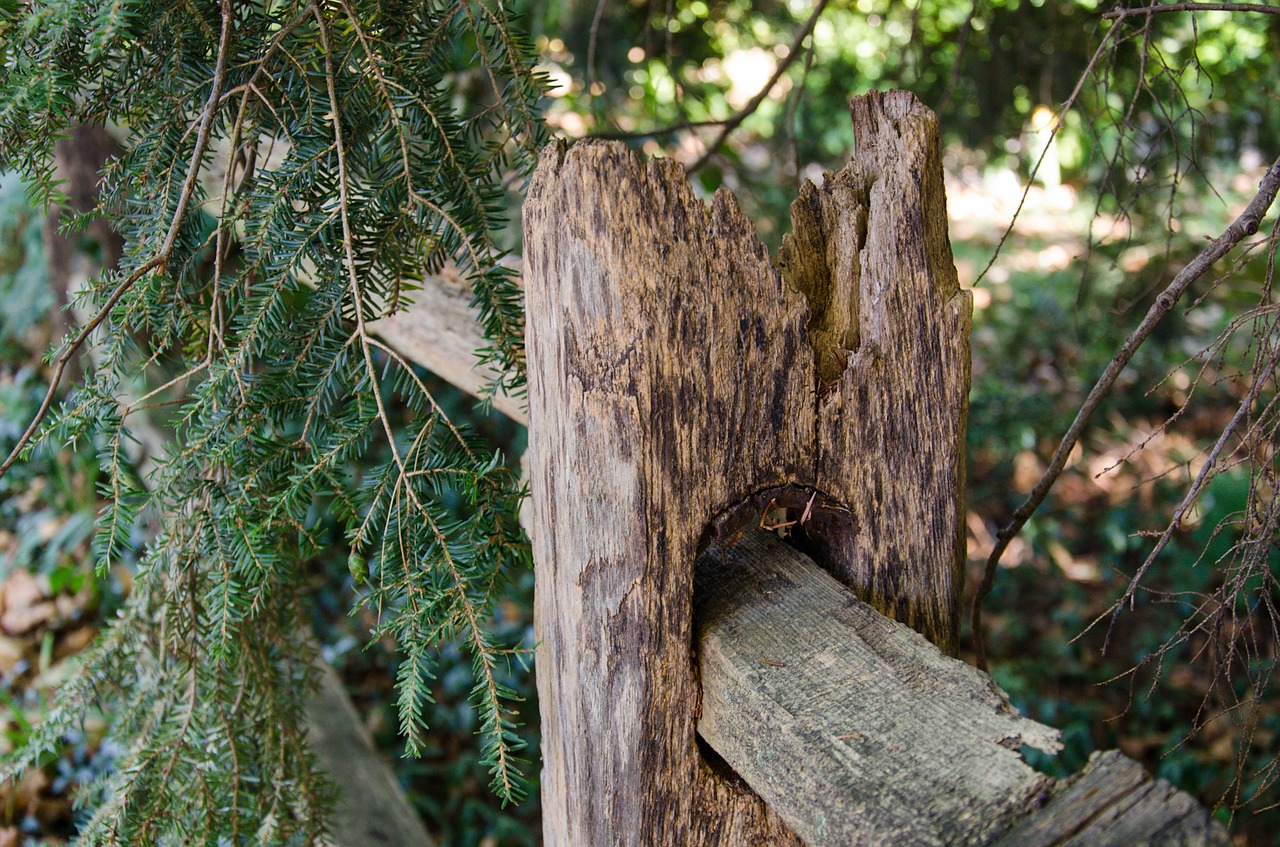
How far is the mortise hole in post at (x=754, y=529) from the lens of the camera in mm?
1219

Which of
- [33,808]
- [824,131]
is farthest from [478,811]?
[824,131]

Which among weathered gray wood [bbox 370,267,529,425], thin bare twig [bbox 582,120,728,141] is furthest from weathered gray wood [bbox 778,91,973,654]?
weathered gray wood [bbox 370,267,529,425]

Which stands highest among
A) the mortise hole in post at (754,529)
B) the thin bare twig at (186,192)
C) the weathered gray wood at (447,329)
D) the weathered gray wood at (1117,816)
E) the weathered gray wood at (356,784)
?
the thin bare twig at (186,192)

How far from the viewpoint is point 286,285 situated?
1367 mm

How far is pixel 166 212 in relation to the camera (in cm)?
133

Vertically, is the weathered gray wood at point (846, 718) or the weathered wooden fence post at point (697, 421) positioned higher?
the weathered wooden fence post at point (697, 421)

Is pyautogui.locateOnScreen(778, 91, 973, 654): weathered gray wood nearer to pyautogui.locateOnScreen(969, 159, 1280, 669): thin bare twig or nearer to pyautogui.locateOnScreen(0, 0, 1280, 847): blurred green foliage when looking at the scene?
pyautogui.locateOnScreen(969, 159, 1280, 669): thin bare twig

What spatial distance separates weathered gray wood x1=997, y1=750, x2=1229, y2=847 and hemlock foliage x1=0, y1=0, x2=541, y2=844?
0.69 m

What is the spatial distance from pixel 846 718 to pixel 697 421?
1.35 ft

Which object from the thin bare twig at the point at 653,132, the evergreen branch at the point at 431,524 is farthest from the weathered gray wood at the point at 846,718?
the thin bare twig at the point at 653,132

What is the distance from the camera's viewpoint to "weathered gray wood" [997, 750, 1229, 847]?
0.81m

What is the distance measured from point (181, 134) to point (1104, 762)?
151 cm

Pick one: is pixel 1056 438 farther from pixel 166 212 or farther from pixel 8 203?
pixel 8 203

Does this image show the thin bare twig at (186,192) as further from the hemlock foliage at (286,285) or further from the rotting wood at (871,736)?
the rotting wood at (871,736)
